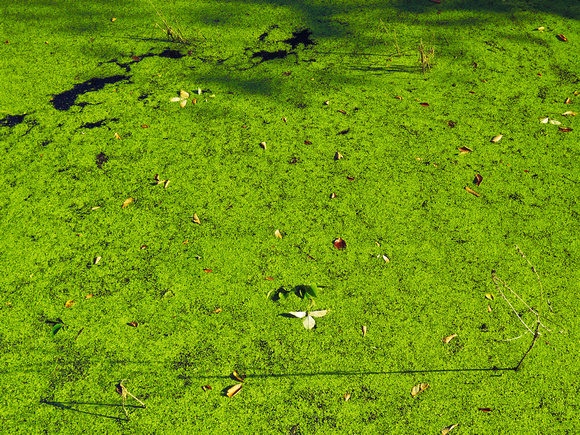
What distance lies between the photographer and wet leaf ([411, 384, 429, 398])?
1.33m

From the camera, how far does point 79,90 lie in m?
2.42

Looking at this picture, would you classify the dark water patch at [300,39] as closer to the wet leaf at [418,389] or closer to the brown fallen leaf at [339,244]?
the brown fallen leaf at [339,244]

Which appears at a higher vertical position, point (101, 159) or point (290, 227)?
point (101, 159)

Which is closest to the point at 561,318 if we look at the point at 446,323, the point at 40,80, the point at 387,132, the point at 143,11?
the point at 446,323

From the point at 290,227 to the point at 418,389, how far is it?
0.85 metres

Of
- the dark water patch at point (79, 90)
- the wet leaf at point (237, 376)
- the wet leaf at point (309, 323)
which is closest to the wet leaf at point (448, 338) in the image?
the wet leaf at point (309, 323)

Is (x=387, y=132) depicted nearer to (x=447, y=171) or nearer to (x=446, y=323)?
(x=447, y=171)

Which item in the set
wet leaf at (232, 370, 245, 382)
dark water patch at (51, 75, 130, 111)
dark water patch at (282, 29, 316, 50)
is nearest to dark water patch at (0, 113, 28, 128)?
dark water patch at (51, 75, 130, 111)

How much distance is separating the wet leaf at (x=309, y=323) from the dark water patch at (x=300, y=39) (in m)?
2.05

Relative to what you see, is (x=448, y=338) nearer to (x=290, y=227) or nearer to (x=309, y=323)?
(x=309, y=323)

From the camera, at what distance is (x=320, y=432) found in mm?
1261

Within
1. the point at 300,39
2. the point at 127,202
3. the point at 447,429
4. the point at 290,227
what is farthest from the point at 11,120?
the point at 447,429

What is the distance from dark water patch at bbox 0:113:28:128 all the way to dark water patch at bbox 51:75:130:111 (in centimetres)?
20

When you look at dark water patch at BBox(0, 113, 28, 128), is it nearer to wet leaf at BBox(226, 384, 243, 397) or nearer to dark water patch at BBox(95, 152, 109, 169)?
dark water patch at BBox(95, 152, 109, 169)
